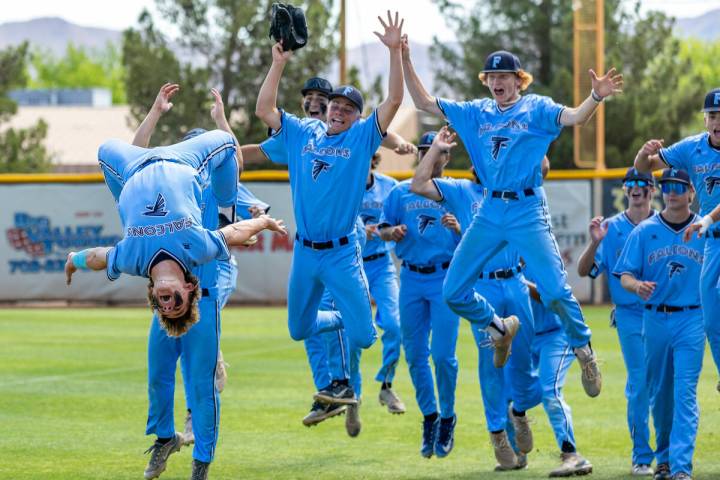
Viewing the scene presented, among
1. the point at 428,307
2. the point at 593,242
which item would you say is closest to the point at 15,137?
the point at 428,307

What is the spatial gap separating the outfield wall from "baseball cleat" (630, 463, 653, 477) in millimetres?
17798

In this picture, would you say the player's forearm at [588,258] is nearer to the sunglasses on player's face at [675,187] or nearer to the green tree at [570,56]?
the sunglasses on player's face at [675,187]

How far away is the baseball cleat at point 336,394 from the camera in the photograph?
38.1ft

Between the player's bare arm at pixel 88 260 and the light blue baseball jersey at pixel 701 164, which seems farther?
the light blue baseball jersey at pixel 701 164

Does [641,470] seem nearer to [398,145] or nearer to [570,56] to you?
[398,145]

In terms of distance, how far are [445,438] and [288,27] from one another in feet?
12.5

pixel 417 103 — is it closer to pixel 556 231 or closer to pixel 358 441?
pixel 358 441

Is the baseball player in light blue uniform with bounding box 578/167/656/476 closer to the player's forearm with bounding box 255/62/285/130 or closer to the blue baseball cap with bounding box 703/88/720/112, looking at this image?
the blue baseball cap with bounding box 703/88/720/112

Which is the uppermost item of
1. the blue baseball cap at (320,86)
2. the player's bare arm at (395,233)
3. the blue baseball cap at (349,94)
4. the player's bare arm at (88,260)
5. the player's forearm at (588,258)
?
the blue baseball cap at (320,86)

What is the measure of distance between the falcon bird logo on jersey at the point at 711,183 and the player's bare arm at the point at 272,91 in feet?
11.4

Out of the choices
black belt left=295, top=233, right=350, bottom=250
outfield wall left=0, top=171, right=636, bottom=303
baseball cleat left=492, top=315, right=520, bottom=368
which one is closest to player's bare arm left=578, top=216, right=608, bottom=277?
baseball cleat left=492, top=315, right=520, bottom=368

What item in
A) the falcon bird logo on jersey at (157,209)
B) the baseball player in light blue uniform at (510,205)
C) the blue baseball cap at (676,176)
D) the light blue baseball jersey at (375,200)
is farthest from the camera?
the light blue baseball jersey at (375,200)

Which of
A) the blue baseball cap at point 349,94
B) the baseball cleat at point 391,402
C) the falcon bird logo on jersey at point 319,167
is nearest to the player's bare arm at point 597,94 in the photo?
the blue baseball cap at point 349,94

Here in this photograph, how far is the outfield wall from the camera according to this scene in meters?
28.8
